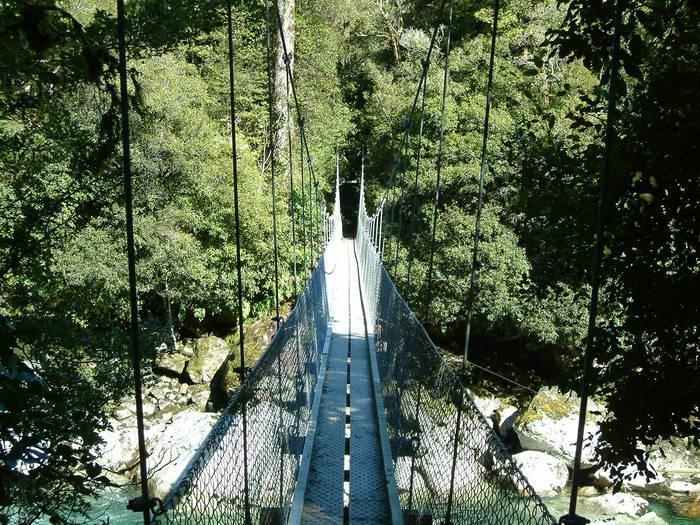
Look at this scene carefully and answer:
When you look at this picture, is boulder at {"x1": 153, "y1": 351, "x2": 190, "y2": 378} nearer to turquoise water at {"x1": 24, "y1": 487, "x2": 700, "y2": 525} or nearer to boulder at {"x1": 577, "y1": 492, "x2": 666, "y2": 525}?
turquoise water at {"x1": 24, "y1": 487, "x2": 700, "y2": 525}

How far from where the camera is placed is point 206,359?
899cm

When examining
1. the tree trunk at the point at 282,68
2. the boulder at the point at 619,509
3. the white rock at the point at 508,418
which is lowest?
the boulder at the point at 619,509

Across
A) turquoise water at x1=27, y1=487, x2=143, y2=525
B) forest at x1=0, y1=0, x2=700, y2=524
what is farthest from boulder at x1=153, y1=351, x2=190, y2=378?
turquoise water at x1=27, y1=487, x2=143, y2=525

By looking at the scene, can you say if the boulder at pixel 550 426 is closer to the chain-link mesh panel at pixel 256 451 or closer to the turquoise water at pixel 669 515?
the turquoise water at pixel 669 515

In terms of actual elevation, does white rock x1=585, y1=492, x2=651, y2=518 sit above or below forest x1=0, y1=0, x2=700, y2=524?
below

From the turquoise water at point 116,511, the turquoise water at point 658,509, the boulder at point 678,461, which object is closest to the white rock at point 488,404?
the turquoise water at point 658,509

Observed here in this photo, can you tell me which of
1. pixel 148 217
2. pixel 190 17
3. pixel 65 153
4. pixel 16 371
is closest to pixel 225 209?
pixel 148 217

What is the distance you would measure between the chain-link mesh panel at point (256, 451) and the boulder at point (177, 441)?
132 inches

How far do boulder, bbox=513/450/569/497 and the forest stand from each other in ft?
5.44

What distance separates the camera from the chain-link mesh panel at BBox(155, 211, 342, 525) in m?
1.03

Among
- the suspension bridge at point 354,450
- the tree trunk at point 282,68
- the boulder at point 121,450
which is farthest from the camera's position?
the tree trunk at point 282,68

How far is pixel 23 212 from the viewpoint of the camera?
2672 mm

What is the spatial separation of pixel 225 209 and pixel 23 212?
6516 millimetres

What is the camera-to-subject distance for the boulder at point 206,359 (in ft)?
28.7
